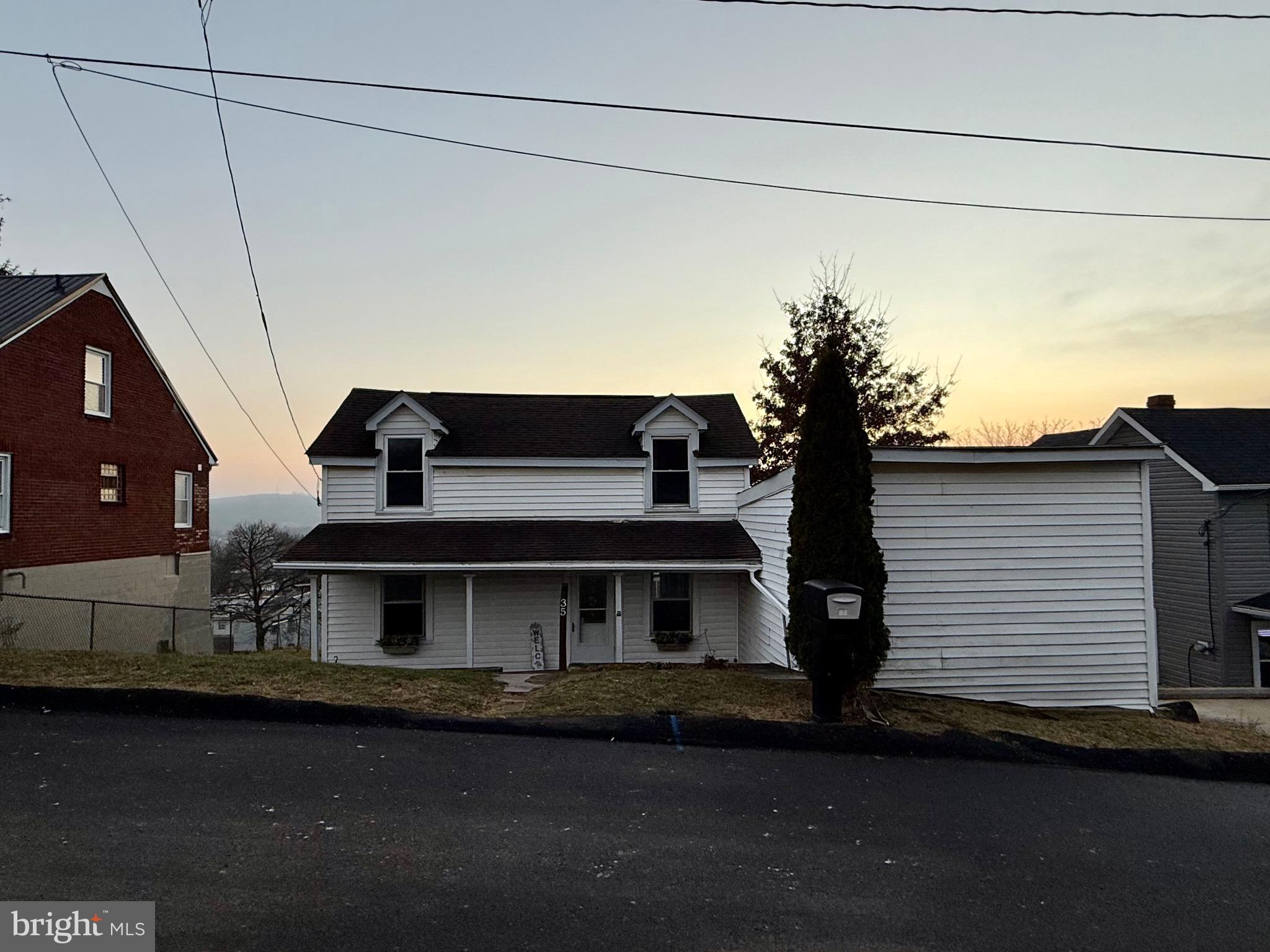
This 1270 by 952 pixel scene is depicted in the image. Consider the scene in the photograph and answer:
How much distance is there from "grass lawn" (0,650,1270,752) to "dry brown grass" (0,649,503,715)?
19 mm

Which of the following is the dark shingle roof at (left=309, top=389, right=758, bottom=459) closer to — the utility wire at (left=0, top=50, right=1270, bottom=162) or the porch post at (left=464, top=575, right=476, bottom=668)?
the porch post at (left=464, top=575, right=476, bottom=668)

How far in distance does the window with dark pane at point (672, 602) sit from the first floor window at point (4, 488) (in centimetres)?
1298

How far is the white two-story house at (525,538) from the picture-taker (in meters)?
14.4

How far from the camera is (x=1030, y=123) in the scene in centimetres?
982

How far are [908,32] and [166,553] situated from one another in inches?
840

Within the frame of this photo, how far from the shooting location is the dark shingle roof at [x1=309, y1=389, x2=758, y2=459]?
16047mm

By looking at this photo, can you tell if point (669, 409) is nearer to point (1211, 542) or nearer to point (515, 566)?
point (515, 566)

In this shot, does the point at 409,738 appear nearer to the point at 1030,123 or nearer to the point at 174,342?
the point at 1030,123

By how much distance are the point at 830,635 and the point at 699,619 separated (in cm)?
864

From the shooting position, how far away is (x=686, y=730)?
6.77 m

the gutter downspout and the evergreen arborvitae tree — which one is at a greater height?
the evergreen arborvitae tree

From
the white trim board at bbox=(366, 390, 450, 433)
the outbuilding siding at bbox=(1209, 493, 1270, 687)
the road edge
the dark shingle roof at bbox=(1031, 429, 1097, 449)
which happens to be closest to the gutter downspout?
the road edge

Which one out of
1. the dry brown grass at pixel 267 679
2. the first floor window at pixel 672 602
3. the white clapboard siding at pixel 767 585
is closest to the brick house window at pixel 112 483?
the dry brown grass at pixel 267 679

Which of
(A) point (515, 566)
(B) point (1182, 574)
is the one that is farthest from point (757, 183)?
(B) point (1182, 574)
